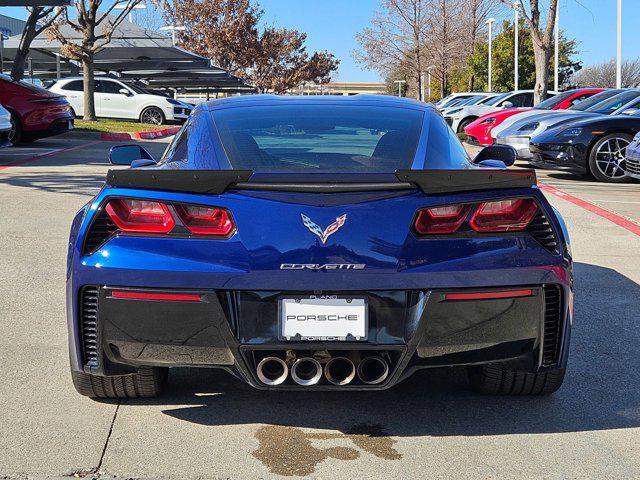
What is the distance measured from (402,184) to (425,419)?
101cm

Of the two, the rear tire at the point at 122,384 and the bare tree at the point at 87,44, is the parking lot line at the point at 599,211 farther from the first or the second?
the bare tree at the point at 87,44

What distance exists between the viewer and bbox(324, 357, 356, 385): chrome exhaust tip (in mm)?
3375

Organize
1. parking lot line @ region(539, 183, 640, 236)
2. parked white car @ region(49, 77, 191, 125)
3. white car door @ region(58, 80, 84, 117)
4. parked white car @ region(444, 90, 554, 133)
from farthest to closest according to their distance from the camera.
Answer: parked white car @ region(49, 77, 191, 125), white car door @ region(58, 80, 84, 117), parked white car @ region(444, 90, 554, 133), parking lot line @ region(539, 183, 640, 236)

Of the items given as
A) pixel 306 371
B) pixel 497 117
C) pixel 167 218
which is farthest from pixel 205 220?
pixel 497 117

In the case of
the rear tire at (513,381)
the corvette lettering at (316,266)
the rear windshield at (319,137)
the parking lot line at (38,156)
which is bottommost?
the rear tire at (513,381)

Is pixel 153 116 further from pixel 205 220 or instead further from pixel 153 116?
pixel 205 220

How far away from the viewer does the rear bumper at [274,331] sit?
330cm

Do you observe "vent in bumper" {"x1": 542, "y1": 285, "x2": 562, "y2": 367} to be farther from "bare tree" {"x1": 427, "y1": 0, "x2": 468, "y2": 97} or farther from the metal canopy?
"bare tree" {"x1": 427, "y1": 0, "x2": 468, "y2": 97}

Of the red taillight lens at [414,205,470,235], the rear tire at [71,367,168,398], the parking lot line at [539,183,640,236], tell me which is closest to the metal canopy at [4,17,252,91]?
the parking lot line at [539,183,640,236]

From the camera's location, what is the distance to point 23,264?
687 centimetres

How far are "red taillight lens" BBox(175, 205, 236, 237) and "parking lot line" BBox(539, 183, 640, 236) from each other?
621 cm

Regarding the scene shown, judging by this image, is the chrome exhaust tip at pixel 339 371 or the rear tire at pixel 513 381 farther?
the rear tire at pixel 513 381

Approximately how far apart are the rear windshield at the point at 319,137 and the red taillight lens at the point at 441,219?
443 millimetres

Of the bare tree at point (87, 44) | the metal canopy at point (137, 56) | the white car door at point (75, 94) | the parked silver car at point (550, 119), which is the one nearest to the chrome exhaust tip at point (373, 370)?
the parked silver car at point (550, 119)
